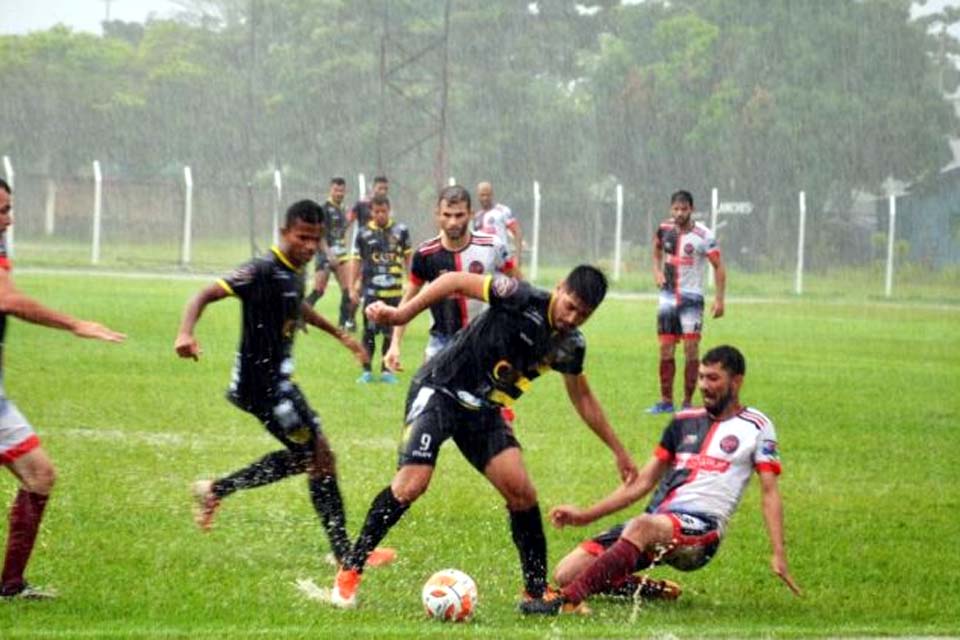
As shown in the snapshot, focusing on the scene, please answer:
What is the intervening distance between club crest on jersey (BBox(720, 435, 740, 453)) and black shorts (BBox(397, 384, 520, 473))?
98 centimetres

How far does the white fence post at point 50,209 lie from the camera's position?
54188 millimetres

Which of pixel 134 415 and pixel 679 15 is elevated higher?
pixel 679 15

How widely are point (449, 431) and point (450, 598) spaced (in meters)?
0.82

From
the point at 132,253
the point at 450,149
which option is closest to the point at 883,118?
the point at 450,149

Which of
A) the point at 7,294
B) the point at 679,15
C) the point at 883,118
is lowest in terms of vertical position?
the point at 7,294

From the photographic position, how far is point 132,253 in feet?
168

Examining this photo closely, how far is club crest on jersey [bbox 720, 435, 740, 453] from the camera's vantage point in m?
8.00

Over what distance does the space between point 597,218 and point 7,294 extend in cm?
4409

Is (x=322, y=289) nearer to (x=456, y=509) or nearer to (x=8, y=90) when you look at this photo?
(x=456, y=509)

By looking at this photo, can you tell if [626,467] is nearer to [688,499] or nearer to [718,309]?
[688,499]

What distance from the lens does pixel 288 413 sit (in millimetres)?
8609

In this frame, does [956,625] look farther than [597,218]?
No

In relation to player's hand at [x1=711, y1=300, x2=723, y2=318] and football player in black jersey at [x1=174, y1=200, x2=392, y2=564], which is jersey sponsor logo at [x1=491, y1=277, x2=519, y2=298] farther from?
player's hand at [x1=711, y1=300, x2=723, y2=318]

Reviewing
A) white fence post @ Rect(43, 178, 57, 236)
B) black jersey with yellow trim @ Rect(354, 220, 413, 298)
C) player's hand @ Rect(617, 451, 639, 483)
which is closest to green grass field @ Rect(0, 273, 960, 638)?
player's hand @ Rect(617, 451, 639, 483)
